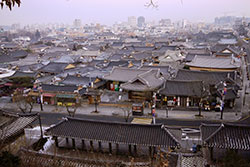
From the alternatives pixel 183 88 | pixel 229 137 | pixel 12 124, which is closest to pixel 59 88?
pixel 183 88

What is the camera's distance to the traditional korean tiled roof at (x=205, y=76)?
28.1 metres

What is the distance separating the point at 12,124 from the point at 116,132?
20.1 feet

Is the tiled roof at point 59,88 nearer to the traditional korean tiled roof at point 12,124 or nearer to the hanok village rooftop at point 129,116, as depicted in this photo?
the hanok village rooftop at point 129,116

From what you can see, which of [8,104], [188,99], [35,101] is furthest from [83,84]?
[188,99]

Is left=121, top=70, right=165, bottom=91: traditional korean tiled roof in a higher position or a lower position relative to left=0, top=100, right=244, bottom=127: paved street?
higher

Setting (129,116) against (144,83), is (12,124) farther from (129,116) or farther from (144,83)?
(144,83)

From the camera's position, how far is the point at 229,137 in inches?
539

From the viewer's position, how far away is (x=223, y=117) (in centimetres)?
2255

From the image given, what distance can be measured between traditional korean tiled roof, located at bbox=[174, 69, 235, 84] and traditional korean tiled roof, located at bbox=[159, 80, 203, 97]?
3.33 metres

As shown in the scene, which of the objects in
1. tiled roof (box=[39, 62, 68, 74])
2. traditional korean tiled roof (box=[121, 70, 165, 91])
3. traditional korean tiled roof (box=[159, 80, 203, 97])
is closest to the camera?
traditional korean tiled roof (box=[159, 80, 203, 97])

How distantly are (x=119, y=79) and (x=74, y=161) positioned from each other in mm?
21265

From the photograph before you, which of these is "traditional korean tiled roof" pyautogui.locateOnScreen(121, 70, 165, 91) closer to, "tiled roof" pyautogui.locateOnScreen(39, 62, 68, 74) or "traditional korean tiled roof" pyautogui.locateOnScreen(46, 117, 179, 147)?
"traditional korean tiled roof" pyautogui.locateOnScreen(46, 117, 179, 147)

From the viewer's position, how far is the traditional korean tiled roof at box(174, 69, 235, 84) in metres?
28.1

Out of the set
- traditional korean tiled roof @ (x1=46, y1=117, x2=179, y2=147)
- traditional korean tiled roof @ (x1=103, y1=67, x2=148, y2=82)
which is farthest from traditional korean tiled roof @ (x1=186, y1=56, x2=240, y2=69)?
traditional korean tiled roof @ (x1=46, y1=117, x2=179, y2=147)
